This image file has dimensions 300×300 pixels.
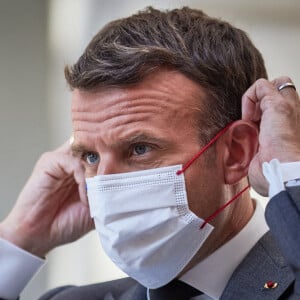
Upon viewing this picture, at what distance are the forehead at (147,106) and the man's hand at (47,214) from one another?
1.16 ft

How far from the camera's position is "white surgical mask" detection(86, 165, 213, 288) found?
1.24 metres

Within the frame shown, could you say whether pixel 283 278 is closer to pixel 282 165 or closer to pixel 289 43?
pixel 282 165

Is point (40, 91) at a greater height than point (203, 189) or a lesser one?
lesser

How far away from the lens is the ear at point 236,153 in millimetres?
1291

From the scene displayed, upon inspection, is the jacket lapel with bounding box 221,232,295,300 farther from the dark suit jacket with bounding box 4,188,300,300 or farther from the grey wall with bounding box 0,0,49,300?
the grey wall with bounding box 0,0,49,300

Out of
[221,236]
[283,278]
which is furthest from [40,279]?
[283,278]

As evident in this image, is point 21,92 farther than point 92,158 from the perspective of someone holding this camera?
Yes

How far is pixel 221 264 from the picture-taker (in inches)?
51.2

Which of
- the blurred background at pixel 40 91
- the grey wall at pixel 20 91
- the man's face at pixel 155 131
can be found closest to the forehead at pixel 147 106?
the man's face at pixel 155 131

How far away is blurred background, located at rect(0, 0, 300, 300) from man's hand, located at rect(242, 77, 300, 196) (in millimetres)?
1236

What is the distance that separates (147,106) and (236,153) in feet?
0.74

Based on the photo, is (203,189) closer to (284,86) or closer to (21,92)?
(284,86)

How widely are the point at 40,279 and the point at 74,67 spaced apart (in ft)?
4.60

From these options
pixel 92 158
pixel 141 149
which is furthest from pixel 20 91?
pixel 141 149
